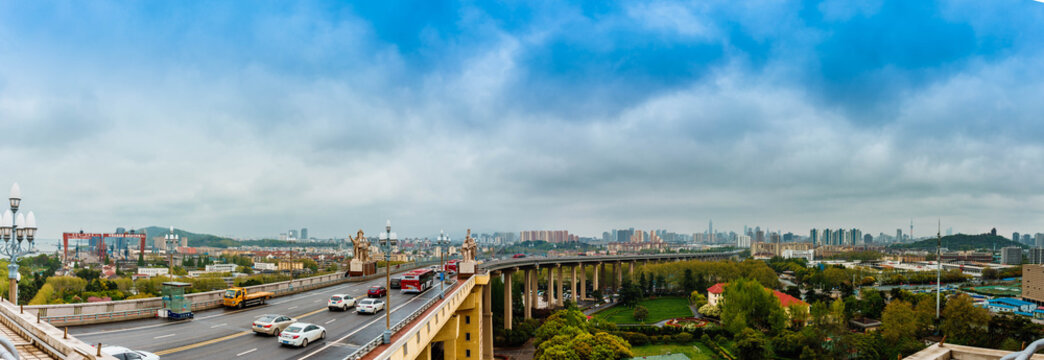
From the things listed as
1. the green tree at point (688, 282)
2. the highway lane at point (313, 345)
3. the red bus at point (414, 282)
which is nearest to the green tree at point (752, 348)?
the red bus at point (414, 282)

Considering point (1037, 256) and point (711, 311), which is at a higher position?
point (1037, 256)

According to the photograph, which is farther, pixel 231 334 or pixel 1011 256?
pixel 1011 256

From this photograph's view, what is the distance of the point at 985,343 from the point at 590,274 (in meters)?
49.1

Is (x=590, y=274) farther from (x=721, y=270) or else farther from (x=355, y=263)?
(x=355, y=263)

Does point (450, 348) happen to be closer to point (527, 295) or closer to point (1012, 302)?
point (527, 295)

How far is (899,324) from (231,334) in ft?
118

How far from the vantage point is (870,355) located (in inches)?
1121

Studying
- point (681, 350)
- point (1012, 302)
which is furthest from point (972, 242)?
point (681, 350)

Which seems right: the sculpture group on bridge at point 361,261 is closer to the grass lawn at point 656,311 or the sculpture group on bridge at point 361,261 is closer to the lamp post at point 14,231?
the lamp post at point 14,231

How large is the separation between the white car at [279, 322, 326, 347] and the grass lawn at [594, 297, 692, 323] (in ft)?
123

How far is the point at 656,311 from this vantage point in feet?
167

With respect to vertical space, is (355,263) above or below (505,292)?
above

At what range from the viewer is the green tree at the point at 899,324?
30.2 meters

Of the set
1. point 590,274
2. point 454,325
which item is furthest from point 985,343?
point 590,274
